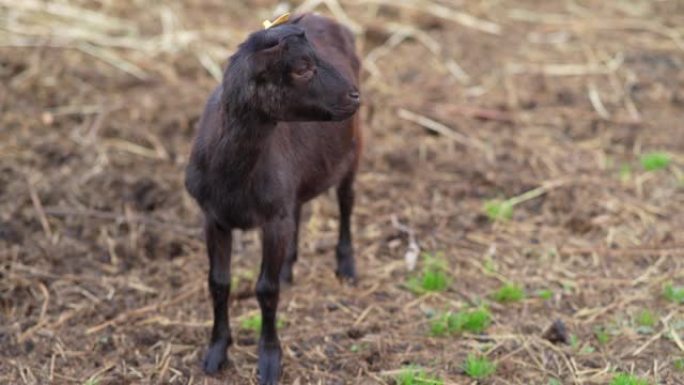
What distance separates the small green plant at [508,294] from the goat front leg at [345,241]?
0.86m

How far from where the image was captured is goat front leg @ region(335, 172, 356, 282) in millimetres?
6238

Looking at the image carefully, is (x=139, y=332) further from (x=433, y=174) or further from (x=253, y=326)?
(x=433, y=174)

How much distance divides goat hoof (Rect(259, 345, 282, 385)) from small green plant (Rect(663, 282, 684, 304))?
238 cm

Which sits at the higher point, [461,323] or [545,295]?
[461,323]

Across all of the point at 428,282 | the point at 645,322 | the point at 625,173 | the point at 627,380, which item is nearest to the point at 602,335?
the point at 645,322

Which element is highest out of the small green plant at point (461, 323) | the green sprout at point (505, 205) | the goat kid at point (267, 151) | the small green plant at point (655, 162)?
the goat kid at point (267, 151)

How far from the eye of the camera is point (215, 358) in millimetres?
5230

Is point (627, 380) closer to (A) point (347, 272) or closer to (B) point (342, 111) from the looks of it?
(A) point (347, 272)

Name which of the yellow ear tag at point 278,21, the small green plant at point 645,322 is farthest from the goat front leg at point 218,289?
the small green plant at point 645,322

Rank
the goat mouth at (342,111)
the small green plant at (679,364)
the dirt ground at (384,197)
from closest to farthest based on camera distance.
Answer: the goat mouth at (342,111) → the small green plant at (679,364) → the dirt ground at (384,197)

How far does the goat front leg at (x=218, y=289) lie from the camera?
16.8 ft

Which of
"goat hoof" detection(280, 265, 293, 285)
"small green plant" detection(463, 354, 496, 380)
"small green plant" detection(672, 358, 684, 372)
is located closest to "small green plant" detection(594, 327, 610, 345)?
"small green plant" detection(672, 358, 684, 372)

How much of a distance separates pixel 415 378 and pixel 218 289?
108cm

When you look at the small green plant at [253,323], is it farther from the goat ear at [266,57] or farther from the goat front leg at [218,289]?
the goat ear at [266,57]
